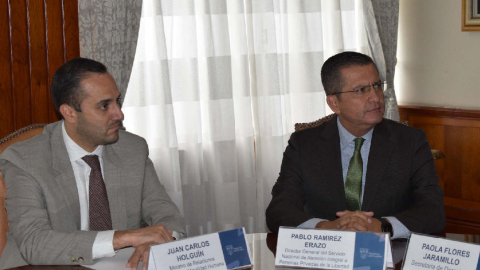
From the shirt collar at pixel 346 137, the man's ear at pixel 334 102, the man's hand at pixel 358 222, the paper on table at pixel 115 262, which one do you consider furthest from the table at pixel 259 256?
the man's ear at pixel 334 102

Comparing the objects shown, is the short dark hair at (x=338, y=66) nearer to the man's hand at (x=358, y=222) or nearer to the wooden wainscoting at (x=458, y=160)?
the man's hand at (x=358, y=222)

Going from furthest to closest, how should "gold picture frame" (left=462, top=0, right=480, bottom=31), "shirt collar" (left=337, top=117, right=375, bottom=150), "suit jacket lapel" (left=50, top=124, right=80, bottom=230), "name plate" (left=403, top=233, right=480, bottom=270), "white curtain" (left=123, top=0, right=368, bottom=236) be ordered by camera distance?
"gold picture frame" (left=462, top=0, right=480, bottom=31) < "white curtain" (left=123, top=0, right=368, bottom=236) < "shirt collar" (left=337, top=117, right=375, bottom=150) < "suit jacket lapel" (left=50, top=124, right=80, bottom=230) < "name plate" (left=403, top=233, right=480, bottom=270)

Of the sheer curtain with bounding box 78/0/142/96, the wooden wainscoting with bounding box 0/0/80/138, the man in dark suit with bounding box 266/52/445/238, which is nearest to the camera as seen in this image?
the man in dark suit with bounding box 266/52/445/238

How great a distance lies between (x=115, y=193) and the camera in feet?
7.42

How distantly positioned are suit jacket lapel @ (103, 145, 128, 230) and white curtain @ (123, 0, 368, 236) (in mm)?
1585

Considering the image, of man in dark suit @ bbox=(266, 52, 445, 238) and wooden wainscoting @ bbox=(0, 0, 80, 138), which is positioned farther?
wooden wainscoting @ bbox=(0, 0, 80, 138)

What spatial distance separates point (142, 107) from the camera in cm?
385

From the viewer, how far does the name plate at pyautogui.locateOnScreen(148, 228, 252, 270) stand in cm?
159

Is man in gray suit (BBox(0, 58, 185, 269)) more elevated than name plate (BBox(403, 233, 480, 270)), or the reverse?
man in gray suit (BBox(0, 58, 185, 269))

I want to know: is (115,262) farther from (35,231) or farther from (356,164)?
(356,164)

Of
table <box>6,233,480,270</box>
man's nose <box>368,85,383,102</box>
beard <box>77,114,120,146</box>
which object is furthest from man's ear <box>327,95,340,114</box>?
beard <box>77,114,120,146</box>

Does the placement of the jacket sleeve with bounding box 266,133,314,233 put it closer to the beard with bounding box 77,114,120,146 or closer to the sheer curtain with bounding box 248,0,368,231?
the beard with bounding box 77,114,120,146

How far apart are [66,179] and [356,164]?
129cm

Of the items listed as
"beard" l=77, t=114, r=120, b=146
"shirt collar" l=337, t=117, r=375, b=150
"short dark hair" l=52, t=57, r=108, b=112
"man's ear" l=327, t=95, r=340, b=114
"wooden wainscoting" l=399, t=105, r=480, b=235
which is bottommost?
"wooden wainscoting" l=399, t=105, r=480, b=235
